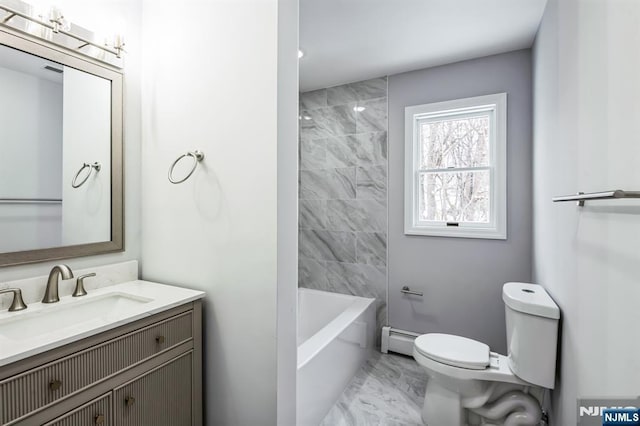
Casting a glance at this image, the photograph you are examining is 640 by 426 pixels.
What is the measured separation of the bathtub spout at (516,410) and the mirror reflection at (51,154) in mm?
2308

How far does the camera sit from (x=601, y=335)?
98 cm

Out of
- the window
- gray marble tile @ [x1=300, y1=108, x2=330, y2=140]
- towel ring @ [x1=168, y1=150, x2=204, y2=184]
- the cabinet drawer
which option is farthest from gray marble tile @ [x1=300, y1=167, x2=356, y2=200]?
the cabinet drawer

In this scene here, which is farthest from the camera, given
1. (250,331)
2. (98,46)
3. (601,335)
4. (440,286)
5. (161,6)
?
(440,286)

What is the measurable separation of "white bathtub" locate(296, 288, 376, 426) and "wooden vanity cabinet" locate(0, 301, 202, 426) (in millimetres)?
579

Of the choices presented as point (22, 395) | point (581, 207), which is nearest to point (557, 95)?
point (581, 207)

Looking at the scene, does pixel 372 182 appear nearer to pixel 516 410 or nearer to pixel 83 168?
pixel 516 410

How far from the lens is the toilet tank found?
1.47 meters

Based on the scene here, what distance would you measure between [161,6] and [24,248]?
4.47ft

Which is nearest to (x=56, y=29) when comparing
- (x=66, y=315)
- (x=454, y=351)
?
(x=66, y=315)

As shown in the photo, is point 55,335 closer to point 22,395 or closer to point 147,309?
point 22,395

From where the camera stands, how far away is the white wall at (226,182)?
130cm

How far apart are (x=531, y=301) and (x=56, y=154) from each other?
2.40m

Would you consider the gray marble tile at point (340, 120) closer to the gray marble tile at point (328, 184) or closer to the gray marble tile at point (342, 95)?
the gray marble tile at point (342, 95)

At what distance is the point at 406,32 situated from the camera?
6.95 feet
